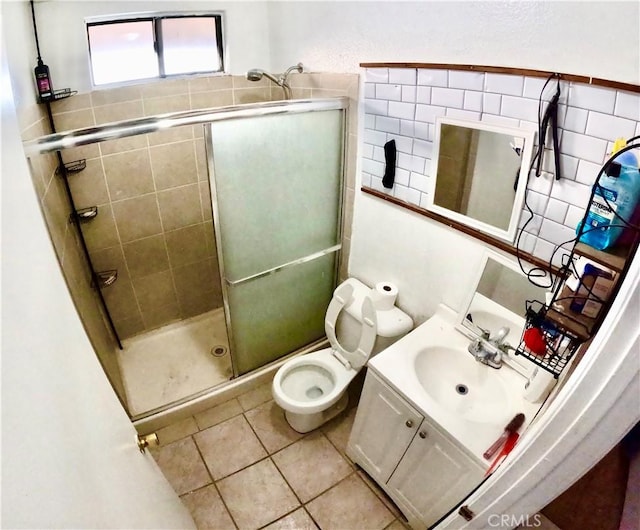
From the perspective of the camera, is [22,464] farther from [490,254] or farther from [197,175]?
[197,175]

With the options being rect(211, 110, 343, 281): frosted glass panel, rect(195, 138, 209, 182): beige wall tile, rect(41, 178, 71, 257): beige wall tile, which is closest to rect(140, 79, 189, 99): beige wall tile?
rect(195, 138, 209, 182): beige wall tile

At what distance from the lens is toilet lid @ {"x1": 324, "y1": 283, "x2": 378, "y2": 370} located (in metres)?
1.87

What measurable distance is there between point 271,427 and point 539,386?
4.64 ft

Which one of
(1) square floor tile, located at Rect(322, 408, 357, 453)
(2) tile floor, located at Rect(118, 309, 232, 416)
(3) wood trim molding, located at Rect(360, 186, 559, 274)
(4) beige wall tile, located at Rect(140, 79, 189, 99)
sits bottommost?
(1) square floor tile, located at Rect(322, 408, 357, 453)

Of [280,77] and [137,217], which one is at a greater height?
[280,77]

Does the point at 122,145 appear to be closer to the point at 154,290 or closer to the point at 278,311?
the point at 154,290

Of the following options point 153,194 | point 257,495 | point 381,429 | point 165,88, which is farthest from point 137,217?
point 381,429

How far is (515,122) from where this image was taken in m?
1.30

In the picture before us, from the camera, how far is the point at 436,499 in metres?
1.50

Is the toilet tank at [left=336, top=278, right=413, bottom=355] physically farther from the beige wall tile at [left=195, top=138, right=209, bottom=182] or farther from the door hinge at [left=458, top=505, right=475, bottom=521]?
the beige wall tile at [left=195, top=138, right=209, bottom=182]

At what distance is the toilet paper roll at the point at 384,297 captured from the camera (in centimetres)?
196

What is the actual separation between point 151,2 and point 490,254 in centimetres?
209

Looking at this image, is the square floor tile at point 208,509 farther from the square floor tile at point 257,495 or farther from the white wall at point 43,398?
the white wall at point 43,398

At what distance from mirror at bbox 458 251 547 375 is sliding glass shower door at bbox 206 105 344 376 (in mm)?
906
